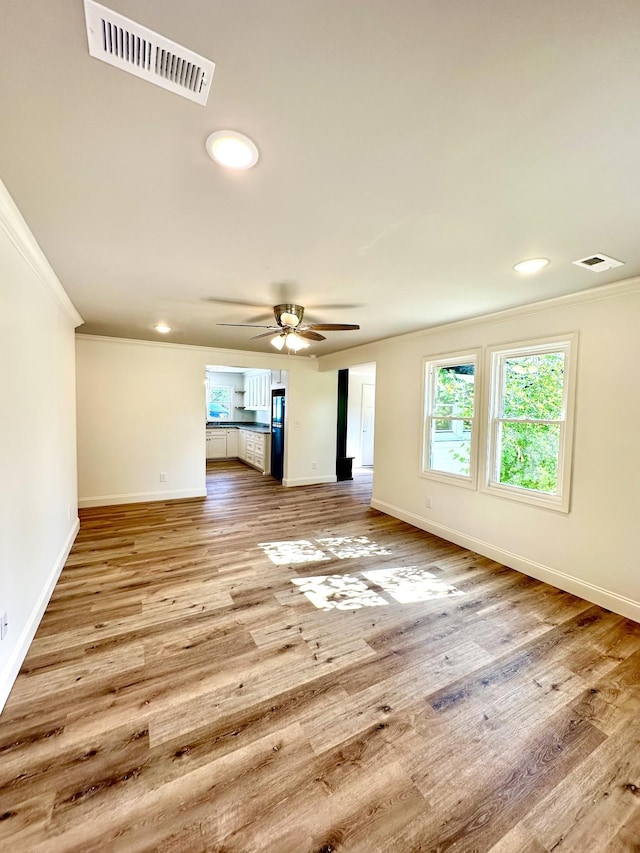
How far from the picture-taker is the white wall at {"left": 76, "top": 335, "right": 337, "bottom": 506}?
16.4 ft

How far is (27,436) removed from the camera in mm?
2172

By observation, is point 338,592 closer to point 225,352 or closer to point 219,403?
point 225,352

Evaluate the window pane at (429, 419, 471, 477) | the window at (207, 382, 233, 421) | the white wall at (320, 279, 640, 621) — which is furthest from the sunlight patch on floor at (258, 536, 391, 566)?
the window at (207, 382, 233, 421)

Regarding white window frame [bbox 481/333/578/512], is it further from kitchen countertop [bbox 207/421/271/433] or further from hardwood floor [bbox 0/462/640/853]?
kitchen countertop [bbox 207/421/271/433]

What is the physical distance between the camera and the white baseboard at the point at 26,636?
176 cm

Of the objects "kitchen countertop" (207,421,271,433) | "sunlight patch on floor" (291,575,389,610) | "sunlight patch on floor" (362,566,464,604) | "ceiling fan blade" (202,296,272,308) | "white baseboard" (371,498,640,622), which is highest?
"ceiling fan blade" (202,296,272,308)

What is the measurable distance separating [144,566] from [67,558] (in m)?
0.80

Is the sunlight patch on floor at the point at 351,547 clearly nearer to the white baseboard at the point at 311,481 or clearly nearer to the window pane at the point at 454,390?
the window pane at the point at 454,390

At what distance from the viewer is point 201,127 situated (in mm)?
1218

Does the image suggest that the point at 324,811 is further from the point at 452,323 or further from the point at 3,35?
the point at 452,323

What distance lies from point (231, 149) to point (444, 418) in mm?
3534

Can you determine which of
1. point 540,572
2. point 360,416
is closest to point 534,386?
point 540,572

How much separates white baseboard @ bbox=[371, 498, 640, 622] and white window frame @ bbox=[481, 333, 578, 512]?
57cm

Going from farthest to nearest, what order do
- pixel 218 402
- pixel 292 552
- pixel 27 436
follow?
pixel 218 402
pixel 292 552
pixel 27 436
